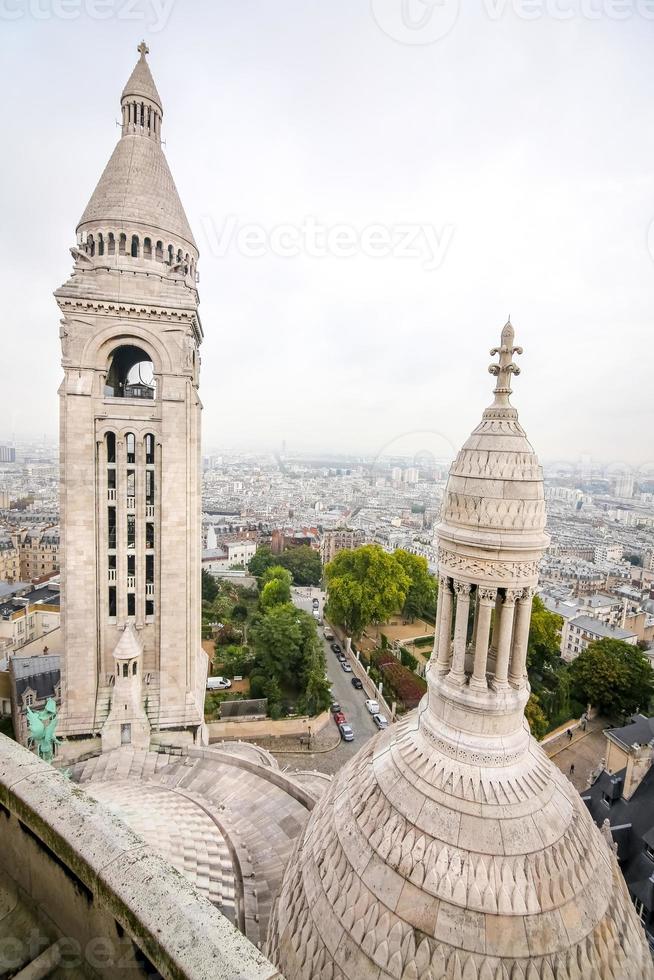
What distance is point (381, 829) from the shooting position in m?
6.05

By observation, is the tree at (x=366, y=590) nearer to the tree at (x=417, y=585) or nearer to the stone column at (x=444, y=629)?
the tree at (x=417, y=585)

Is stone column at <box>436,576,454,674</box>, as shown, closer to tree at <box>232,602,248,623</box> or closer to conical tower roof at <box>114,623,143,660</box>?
conical tower roof at <box>114,623,143,660</box>

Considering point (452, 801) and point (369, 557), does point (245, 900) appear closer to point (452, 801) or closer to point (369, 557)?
point (452, 801)

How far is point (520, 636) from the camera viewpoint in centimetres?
662

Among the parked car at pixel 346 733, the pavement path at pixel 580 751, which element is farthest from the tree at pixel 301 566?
the pavement path at pixel 580 751

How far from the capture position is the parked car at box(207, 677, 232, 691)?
32.8 metres

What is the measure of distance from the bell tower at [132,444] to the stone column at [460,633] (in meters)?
16.1

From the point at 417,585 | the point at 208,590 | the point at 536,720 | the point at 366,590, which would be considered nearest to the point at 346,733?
the point at 536,720

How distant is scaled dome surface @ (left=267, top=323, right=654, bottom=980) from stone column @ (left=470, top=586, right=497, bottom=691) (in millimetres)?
18

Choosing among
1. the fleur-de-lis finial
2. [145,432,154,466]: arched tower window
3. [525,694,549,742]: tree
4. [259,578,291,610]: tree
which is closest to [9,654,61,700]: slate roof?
[145,432,154,466]: arched tower window

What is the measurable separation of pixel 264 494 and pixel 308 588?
94.8 meters

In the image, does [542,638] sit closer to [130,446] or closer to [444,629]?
Answer: [130,446]

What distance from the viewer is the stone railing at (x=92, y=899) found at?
8.84 ft

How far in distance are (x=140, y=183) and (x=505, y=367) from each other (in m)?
20.0
